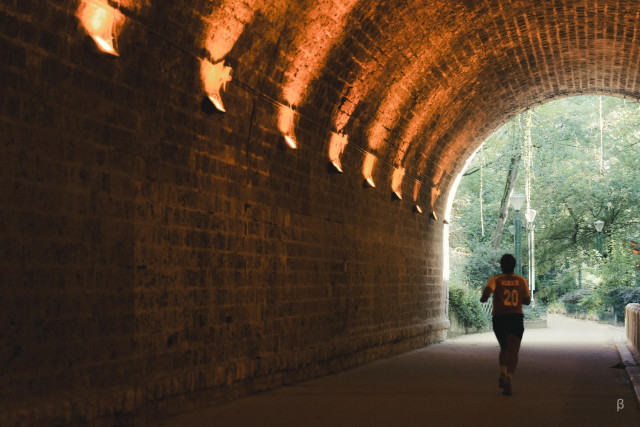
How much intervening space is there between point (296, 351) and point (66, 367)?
5670mm

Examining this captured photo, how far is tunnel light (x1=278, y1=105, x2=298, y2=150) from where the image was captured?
1249 centimetres

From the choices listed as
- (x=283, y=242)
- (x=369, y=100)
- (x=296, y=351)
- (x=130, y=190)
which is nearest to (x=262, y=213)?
(x=283, y=242)

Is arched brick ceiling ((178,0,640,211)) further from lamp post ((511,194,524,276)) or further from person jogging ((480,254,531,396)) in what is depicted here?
person jogging ((480,254,531,396))

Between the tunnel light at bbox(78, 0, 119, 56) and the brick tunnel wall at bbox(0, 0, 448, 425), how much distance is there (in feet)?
0.33

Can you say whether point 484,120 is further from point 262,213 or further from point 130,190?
point 130,190

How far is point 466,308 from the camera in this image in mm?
28328

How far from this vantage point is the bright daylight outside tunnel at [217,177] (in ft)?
Result: 23.9

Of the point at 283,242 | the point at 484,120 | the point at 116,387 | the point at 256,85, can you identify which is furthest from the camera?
the point at 484,120

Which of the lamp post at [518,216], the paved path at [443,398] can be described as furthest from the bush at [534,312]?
the paved path at [443,398]

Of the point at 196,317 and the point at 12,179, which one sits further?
the point at 196,317

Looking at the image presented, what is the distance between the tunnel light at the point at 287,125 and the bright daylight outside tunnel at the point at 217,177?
4 cm

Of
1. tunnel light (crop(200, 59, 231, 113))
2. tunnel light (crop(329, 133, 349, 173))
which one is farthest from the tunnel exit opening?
tunnel light (crop(200, 59, 231, 113))

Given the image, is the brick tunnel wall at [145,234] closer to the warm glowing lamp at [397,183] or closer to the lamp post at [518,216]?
the warm glowing lamp at [397,183]

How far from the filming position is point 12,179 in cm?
690
